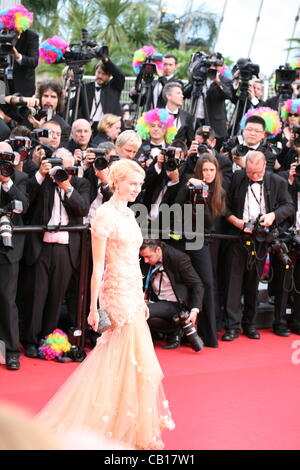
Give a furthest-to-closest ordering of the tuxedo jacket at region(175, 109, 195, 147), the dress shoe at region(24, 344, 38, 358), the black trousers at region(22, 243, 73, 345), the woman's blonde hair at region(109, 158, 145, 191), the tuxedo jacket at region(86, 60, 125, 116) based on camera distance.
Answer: the tuxedo jacket at region(86, 60, 125, 116), the tuxedo jacket at region(175, 109, 195, 147), the black trousers at region(22, 243, 73, 345), the dress shoe at region(24, 344, 38, 358), the woman's blonde hair at region(109, 158, 145, 191)

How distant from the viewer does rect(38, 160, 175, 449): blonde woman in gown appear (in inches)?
163

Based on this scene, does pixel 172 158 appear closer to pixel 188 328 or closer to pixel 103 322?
pixel 188 328

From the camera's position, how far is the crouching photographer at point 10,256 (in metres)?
5.55

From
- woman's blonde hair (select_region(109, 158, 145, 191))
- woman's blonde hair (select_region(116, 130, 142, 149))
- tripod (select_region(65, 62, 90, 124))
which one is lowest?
woman's blonde hair (select_region(109, 158, 145, 191))

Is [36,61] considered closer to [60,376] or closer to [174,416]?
[60,376]

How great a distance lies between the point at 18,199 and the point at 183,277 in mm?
1638

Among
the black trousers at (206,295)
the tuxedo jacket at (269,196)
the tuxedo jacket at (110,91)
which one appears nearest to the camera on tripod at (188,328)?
the black trousers at (206,295)

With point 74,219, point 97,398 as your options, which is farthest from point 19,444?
point 74,219

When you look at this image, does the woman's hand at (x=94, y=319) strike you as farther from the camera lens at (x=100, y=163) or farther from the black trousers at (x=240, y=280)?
the black trousers at (x=240, y=280)

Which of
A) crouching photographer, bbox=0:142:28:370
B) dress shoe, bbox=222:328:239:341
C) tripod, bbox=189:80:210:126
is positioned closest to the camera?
crouching photographer, bbox=0:142:28:370

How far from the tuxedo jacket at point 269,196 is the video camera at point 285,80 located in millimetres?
2351

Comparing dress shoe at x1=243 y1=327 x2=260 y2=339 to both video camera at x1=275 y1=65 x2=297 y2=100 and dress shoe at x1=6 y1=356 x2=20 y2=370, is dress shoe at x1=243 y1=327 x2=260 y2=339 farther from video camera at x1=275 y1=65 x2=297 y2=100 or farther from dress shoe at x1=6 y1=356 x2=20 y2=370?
video camera at x1=275 y1=65 x2=297 y2=100

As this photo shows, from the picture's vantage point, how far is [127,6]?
21719 mm

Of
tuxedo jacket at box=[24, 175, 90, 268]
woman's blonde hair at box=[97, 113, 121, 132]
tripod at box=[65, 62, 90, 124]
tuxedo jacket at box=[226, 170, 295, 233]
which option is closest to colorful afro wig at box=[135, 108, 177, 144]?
woman's blonde hair at box=[97, 113, 121, 132]
